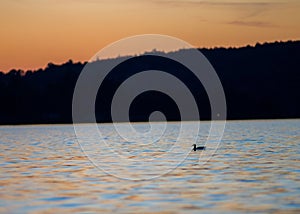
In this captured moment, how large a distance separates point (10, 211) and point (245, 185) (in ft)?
39.5

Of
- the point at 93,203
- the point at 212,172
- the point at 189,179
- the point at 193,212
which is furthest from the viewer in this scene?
the point at 212,172

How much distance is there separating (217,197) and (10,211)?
28.7 ft

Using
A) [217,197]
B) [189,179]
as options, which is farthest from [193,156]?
[217,197]

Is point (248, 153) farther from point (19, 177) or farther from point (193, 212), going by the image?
point (193, 212)

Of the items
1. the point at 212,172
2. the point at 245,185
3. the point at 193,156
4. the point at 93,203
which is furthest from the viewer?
the point at 193,156

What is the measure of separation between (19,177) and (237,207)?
1566cm

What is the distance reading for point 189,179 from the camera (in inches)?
1417

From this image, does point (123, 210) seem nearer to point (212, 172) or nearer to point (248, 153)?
point (212, 172)

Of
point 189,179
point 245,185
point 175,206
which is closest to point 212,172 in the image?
point 189,179

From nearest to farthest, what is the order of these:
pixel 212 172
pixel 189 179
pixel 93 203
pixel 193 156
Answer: pixel 93 203, pixel 189 179, pixel 212 172, pixel 193 156

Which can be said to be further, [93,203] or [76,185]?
[76,185]

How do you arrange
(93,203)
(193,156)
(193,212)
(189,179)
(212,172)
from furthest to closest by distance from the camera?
(193,156) < (212,172) < (189,179) < (93,203) < (193,212)

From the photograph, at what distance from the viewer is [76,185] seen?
3369 cm

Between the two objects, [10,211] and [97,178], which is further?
[97,178]
